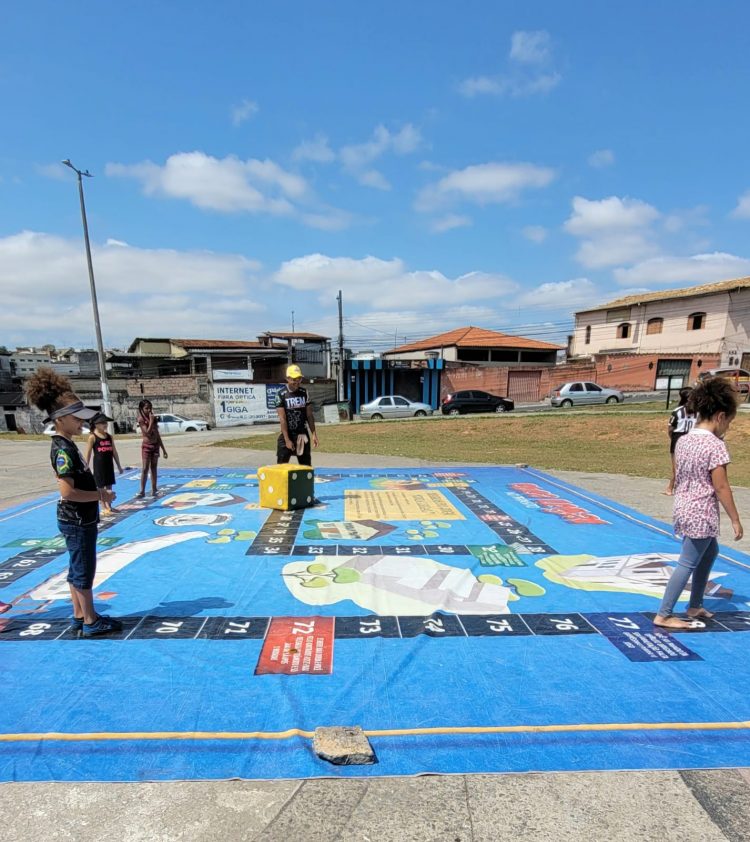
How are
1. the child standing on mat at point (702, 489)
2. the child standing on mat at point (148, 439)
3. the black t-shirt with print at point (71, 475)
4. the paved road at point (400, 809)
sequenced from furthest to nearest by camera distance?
the child standing on mat at point (148, 439), the child standing on mat at point (702, 489), the black t-shirt with print at point (71, 475), the paved road at point (400, 809)

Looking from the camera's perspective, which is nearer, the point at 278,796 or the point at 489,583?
the point at 278,796

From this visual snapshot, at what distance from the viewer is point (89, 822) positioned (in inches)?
70.7

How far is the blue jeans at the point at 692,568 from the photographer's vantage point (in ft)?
10.1

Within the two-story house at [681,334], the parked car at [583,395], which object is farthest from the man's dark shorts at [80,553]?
the two-story house at [681,334]

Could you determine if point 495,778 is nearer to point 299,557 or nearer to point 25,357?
point 299,557

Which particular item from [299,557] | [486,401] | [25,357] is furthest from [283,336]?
[299,557]

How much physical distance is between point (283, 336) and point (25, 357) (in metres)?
30.1

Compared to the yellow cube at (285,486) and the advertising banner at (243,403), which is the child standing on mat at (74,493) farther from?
the advertising banner at (243,403)

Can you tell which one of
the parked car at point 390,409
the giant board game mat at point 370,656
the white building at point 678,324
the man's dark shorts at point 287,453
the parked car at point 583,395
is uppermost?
the white building at point 678,324

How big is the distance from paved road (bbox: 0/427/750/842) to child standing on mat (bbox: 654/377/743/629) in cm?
131

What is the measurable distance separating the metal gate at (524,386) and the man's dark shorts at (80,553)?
31410 millimetres

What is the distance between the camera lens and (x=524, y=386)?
106 feet

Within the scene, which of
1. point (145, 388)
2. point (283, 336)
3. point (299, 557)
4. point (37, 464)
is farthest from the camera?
point (283, 336)

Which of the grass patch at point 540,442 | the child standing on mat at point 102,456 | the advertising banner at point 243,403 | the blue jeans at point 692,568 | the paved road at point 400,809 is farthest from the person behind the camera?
the advertising banner at point 243,403
